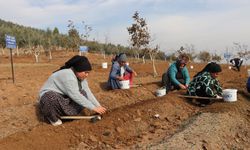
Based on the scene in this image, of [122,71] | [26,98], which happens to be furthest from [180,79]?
[26,98]

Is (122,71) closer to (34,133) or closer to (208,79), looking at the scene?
(208,79)

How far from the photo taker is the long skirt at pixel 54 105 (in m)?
5.79

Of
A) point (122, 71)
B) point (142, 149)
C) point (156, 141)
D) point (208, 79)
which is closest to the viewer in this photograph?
point (142, 149)

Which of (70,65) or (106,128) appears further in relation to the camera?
(70,65)

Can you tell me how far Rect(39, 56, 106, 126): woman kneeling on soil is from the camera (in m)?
5.70

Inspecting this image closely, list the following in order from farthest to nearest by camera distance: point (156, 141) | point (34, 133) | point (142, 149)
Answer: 1. point (34, 133)
2. point (156, 141)
3. point (142, 149)

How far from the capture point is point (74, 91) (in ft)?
18.7

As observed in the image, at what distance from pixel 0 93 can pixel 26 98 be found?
67 centimetres

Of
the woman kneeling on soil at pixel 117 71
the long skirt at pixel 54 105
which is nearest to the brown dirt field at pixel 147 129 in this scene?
the long skirt at pixel 54 105

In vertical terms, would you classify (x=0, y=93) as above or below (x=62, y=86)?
below

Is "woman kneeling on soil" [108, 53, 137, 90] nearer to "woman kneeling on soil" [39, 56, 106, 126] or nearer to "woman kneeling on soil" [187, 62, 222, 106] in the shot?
"woman kneeling on soil" [187, 62, 222, 106]

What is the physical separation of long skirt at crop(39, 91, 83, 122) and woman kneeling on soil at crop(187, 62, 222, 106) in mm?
2377

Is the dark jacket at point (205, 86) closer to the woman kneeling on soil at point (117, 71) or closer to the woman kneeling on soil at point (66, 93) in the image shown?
the woman kneeling on soil at point (66, 93)

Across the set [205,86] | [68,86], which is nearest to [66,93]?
[68,86]
